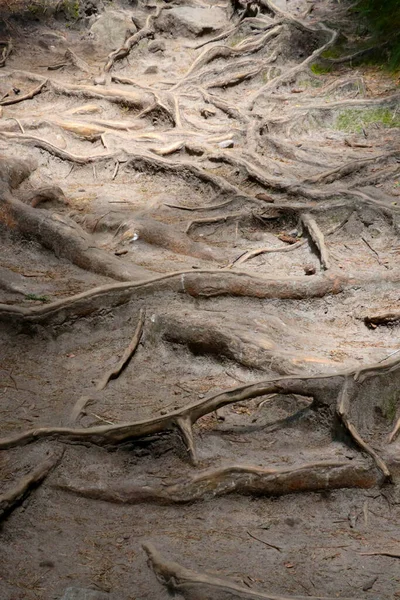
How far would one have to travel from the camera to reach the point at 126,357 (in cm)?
455

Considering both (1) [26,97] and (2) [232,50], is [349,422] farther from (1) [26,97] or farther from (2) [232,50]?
(2) [232,50]

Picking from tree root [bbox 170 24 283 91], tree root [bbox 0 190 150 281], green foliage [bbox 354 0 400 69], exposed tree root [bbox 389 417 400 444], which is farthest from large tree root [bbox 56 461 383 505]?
tree root [bbox 170 24 283 91]

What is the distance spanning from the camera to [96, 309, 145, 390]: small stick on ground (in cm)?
437

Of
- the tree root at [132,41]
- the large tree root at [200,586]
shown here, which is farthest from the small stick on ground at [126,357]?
the tree root at [132,41]

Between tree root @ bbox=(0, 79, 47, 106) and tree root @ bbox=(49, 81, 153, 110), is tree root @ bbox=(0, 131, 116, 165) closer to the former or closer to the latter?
tree root @ bbox=(0, 79, 47, 106)

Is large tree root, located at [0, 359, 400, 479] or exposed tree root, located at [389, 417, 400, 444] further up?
large tree root, located at [0, 359, 400, 479]

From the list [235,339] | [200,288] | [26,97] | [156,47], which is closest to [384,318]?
[235,339]

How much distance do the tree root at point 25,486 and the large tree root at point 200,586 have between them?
72 cm

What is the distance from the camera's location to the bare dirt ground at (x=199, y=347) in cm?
331

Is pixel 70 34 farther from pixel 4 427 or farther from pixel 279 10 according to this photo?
pixel 4 427

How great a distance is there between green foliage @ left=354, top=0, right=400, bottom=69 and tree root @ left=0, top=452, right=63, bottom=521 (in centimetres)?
759

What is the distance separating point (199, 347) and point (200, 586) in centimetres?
191

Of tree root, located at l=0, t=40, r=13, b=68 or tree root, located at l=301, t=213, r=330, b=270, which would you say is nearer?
tree root, located at l=301, t=213, r=330, b=270

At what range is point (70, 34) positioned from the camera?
12109 millimetres
